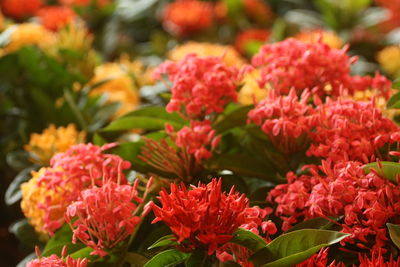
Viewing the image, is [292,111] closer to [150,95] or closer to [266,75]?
[266,75]

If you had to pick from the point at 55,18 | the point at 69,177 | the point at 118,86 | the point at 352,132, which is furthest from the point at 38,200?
the point at 55,18

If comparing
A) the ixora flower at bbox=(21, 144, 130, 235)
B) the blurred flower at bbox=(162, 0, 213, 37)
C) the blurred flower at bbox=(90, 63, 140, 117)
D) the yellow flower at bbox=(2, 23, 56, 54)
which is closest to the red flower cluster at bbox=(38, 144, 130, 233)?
the ixora flower at bbox=(21, 144, 130, 235)

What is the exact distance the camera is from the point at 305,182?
2.21 feet

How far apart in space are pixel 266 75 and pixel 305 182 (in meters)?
0.17

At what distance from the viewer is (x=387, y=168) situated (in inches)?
23.6

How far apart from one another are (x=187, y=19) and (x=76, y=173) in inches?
43.7

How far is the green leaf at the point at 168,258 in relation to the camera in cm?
58

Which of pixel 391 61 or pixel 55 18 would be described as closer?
pixel 391 61

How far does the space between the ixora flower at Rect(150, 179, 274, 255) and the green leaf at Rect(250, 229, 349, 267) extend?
0.05 metres

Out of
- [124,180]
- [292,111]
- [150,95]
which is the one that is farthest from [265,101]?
[150,95]

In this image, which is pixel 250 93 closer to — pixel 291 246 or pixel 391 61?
pixel 291 246

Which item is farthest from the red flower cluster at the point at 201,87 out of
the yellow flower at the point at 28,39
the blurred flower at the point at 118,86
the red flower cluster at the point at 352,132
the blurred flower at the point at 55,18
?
the blurred flower at the point at 55,18

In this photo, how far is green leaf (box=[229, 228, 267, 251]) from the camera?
1.85 ft

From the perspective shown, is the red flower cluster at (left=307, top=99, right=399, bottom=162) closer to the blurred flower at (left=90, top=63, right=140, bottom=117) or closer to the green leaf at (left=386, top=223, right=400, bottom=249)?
the green leaf at (left=386, top=223, right=400, bottom=249)
